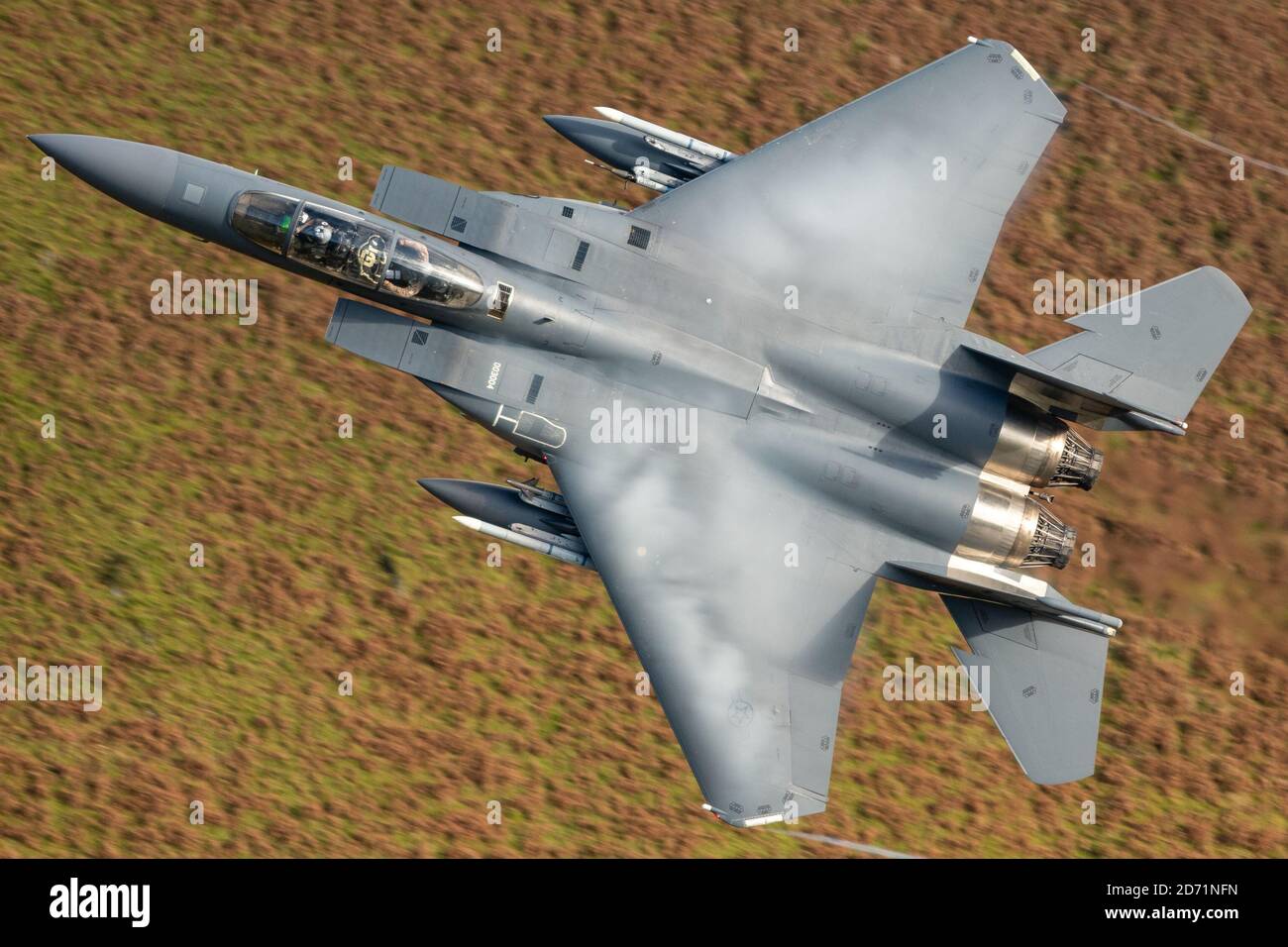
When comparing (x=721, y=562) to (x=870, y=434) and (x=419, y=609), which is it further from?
(x=419, y=609)

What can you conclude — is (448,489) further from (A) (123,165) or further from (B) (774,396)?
(A) (123,165)

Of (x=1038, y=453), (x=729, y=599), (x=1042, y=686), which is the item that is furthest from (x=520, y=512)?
(x=1042, y=686)

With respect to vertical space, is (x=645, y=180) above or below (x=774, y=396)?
above

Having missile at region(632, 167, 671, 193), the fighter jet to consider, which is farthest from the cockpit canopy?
missile at region(632, 167, 671, 193)

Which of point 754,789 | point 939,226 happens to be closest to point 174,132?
point 939,226

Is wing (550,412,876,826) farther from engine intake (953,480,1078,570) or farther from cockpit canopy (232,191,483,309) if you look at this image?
cockpit canopy (232,191,483,309)

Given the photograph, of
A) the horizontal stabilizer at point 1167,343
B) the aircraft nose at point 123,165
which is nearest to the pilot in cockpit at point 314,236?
the aircraft nose at point 123,165

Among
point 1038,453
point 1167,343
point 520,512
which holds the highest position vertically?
point 1167,343
